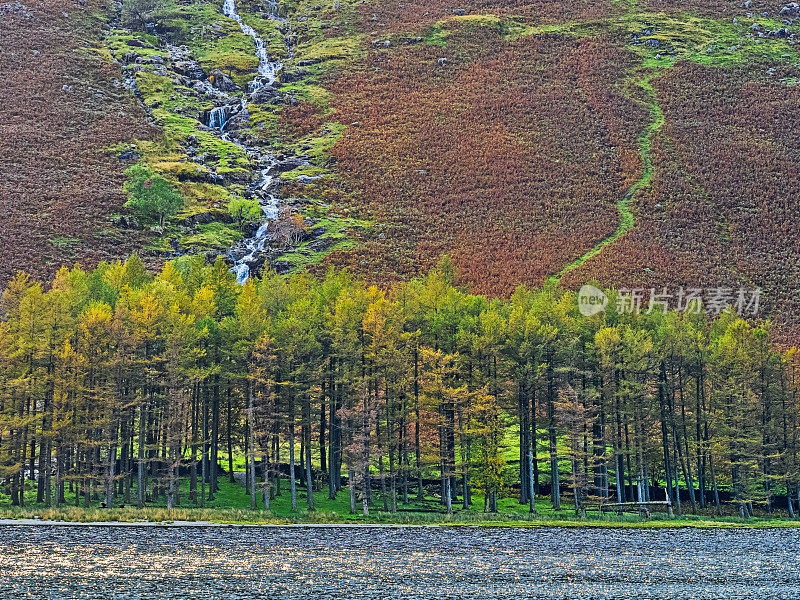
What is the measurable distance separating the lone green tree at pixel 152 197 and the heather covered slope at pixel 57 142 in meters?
5.83

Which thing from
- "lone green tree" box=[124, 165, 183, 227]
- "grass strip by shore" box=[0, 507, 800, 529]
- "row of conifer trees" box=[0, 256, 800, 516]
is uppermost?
"lone green tree" box=[124, 165, 183, 227]

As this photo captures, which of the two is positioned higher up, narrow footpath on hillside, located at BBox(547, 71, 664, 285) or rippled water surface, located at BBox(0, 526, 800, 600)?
narrow footpath on hillside, located at BBox(547, 71, 664, 285)

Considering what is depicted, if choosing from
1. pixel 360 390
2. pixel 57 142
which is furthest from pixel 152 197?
pixel 360 390

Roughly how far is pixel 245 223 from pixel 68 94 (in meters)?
70.1

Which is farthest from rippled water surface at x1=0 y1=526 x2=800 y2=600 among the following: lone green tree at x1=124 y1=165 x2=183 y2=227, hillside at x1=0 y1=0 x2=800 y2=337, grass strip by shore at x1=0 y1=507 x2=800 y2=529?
lone green tree at x1=124 y1=165 x2=183 y2=227

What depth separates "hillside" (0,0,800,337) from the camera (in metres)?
113

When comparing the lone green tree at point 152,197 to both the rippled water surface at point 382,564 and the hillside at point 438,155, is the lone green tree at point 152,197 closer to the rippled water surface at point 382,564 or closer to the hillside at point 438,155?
the hillside at point 438,155

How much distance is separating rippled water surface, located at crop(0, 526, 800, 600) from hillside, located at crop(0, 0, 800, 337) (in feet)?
203

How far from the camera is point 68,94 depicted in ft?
532

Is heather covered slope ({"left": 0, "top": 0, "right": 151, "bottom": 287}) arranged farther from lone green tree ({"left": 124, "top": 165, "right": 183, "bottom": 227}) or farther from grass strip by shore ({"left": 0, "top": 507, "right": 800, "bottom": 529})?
grass strip by shore ({"left": 0, "top": 507, "right": 800, "bottom": 529})

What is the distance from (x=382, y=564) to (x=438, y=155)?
123323 mm

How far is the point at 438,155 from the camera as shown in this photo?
150250 millimetres

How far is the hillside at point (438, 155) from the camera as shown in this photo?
11319 centimetres

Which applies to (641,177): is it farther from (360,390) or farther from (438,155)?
(360,390)
